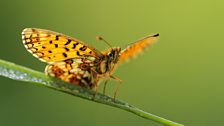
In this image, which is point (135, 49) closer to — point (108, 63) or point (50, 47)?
point (108, 63)

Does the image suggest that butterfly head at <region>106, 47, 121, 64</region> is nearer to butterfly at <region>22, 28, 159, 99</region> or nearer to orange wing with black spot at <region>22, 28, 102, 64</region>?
butterfly at <region>22, 28, 159, 99</region>

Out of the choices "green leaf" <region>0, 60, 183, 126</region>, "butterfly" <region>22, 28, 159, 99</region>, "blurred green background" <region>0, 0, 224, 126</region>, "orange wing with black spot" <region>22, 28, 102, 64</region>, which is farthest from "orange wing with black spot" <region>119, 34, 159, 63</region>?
"blurred green background" <region>0, 0, 224, 126</region>

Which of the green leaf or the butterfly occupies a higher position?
the butterfly

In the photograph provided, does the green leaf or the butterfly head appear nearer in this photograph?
the green leaf

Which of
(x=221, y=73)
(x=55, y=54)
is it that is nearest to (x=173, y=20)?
(x=221, y=73)

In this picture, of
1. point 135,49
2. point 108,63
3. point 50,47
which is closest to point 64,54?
point 50,47

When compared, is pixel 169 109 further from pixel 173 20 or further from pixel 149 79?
pixel 173 20
